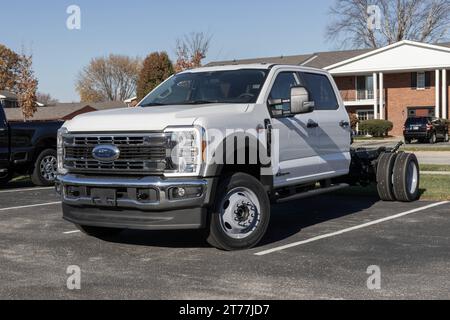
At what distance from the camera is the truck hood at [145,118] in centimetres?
650

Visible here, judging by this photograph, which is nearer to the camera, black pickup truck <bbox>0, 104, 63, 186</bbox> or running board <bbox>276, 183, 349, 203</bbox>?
running board <bbox>276, 183, 349, 203</bbox>

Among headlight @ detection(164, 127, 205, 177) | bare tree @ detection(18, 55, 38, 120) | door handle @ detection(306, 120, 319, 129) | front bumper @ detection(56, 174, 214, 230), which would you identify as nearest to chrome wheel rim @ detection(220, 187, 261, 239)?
front bumper @ detection(56, 174, 214, 230)

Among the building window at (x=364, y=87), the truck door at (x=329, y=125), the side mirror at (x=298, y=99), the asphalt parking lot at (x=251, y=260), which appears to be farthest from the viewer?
the building window at (x=364, y=87)

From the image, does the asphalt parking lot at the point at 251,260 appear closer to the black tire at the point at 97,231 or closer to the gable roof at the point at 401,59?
the black tire at the point at 97,231

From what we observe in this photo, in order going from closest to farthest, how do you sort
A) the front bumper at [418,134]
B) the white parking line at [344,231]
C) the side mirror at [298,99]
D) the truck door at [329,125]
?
the white parking line at [344,231], the side mirror at [298,99], the truck door at [329,125], the front bumper at [418,134]

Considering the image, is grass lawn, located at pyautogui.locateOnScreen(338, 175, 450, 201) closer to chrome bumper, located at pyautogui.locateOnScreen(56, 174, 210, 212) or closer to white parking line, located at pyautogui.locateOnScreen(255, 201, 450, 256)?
white parking line, located at pyautogui.locateOnScreen(255, 201, 450, 256)

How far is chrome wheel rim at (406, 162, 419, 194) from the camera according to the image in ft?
34.9

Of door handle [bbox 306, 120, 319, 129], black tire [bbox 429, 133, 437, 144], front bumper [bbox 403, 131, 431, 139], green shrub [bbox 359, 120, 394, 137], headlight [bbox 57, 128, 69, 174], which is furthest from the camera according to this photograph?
green shrub [bbox 359, 120, 394, 137]

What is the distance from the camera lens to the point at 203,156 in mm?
6441

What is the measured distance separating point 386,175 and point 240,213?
419 cm

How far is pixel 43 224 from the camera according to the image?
9.06 meters

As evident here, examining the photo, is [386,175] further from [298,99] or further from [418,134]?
[418,134]

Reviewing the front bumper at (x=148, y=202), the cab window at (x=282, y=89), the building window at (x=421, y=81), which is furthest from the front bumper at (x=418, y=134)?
the front bumper at (x=148, y=202)

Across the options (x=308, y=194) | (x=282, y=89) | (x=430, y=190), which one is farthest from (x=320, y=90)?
(x=430, y=190)
